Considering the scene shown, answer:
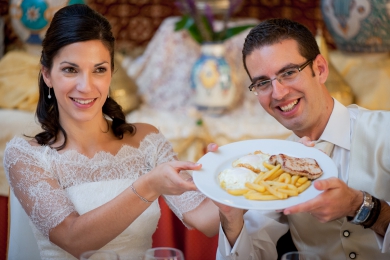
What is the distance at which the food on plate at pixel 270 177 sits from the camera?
1.33 m

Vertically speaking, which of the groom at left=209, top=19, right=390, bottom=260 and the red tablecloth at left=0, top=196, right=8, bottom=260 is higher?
the groom at left=209, top=19, right=390, bottom=260

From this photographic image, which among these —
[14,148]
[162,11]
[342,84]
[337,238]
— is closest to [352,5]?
Result: [342,84]

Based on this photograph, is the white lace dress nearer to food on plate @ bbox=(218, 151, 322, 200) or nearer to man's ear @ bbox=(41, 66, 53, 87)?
man's ear @ bbox=(41, 66, 53, 87)

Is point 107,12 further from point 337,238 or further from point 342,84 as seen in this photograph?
point 337,238

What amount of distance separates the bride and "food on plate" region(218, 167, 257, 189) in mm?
231

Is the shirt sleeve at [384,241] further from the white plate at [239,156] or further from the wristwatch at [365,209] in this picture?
the white plate at [239,156]

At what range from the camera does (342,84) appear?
11.4 ft

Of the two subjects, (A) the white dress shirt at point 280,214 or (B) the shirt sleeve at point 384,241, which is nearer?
(B) the shirt sleeve at point 384,241

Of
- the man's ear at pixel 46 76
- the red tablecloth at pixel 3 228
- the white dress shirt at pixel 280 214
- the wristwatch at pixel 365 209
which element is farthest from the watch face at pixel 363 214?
the red tablecloth at pixel 3 228

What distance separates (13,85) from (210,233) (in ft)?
6.67

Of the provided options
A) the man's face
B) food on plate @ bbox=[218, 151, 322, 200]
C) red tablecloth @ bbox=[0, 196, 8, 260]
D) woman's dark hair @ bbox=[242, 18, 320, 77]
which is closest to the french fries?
food on plate @ bbox=[218, 151, 322, 200]

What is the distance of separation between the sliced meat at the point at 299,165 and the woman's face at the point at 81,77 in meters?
0.66

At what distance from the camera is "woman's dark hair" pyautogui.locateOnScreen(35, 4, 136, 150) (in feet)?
5.91

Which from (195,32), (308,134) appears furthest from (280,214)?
(195,32)
